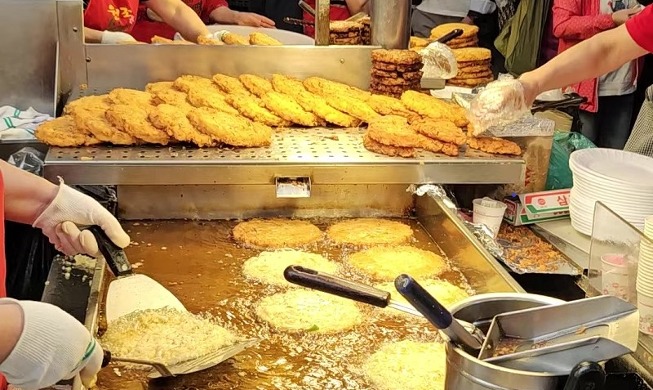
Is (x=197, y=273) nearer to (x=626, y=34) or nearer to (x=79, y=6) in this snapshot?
(x=79, y=6)

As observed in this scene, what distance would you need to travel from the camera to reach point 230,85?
10.3 feet

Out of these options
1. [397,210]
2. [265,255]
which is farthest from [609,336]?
[397,210]

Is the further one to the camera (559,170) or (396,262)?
(559,170)

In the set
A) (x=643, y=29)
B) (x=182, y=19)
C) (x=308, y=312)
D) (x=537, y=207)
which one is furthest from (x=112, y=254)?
(x=182, y=19)

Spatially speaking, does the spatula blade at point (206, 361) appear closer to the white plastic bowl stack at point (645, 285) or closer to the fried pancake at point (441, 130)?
the white plastic bowl stack at point (645, 285)

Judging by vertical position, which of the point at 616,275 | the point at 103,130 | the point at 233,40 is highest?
the point at 233,40

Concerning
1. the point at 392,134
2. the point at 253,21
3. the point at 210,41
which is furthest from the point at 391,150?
the point at 253,21

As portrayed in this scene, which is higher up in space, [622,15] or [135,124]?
[622,15]

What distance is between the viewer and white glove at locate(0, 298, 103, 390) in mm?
1360

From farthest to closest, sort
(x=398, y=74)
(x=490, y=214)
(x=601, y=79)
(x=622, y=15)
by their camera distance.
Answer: (x=601, y=79) → (x=622, y=15) → (x=398, y=74) → (x=490, y=214)

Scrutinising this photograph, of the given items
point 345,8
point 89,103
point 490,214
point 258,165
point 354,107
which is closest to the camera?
point 258,165

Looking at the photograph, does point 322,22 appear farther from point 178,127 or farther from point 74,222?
point 74,222

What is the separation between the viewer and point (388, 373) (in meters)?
1.84

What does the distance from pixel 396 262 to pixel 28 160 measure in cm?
156
